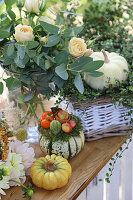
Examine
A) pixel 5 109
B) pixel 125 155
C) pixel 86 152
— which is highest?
pixel 5 109

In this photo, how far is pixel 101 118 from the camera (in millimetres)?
973

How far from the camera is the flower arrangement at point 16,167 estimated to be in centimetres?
71

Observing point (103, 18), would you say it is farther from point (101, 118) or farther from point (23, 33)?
point (23, 33)

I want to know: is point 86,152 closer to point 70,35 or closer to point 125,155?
point 125,155

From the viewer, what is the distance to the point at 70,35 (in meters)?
0.82

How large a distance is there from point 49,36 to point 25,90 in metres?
0.21

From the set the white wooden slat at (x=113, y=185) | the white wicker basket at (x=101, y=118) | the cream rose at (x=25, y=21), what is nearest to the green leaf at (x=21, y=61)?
the cream rose at (x=25, y=21)

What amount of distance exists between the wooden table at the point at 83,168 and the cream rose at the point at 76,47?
0.36 m

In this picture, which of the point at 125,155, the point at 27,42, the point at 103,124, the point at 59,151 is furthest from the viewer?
the point at 125,155

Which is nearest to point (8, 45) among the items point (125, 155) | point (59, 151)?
point (59, 151)

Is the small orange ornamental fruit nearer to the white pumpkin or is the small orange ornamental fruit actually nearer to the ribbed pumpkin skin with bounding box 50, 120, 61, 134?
the ribbed pumpkin skin with bounding box 50, 120, 61, 134

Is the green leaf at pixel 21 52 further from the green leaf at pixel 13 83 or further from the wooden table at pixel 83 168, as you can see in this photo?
the wooden table at pixel 83 168

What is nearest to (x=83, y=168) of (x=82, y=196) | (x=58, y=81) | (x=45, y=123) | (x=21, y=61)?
(x=82, y=196)

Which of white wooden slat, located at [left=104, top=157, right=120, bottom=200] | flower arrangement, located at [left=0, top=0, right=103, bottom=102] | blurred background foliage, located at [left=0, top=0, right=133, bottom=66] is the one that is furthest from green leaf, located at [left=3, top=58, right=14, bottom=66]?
blurred background foliage, located at [left=0, top=0, right=133, bottom=66]
